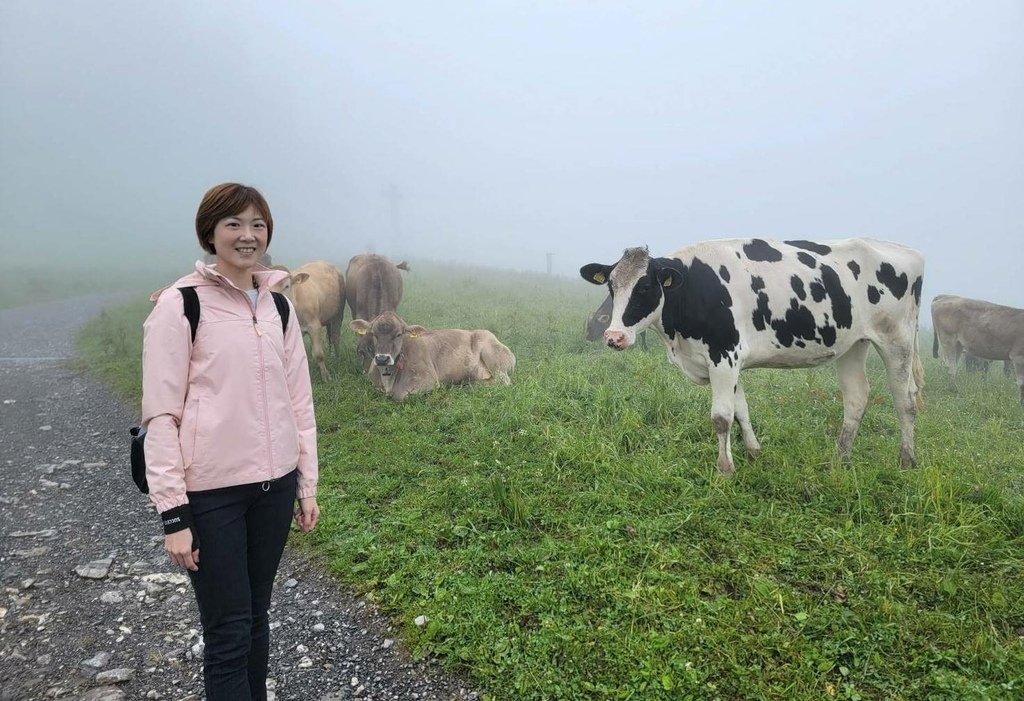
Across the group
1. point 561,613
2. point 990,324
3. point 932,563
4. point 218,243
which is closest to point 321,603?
point 561,613

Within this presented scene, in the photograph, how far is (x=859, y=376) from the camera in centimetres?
584

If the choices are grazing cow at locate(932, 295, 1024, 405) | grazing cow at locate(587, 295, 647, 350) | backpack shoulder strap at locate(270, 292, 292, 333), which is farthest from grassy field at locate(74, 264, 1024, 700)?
grazing cow at locate(587, 295, 647, 350)

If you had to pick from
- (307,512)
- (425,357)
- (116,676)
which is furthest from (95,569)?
(425,357)

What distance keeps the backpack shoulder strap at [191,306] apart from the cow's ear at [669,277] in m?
3.75

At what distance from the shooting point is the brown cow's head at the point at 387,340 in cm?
826

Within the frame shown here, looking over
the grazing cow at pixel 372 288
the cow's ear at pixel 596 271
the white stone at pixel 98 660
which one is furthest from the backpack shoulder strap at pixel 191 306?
the grazing cow at pixel 372 288

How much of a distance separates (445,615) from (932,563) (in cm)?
307

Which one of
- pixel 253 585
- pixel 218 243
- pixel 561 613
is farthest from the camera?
pixel 561 613

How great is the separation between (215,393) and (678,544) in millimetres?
3182

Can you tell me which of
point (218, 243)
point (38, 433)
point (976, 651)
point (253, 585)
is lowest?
point (38, 433)

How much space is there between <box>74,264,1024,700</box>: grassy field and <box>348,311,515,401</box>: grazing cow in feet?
2.83

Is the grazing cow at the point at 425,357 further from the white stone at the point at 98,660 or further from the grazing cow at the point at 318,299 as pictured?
the white stone at the point at 98,660

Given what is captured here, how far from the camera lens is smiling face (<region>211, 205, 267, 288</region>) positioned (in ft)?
7.30

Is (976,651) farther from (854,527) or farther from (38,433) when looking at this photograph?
(38,433)
